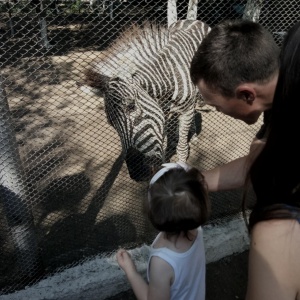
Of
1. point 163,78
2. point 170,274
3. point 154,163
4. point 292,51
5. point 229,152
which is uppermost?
point 292,51

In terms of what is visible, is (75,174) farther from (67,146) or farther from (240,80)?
(240,80)

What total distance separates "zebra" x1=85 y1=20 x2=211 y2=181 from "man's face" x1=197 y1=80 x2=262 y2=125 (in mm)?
1377

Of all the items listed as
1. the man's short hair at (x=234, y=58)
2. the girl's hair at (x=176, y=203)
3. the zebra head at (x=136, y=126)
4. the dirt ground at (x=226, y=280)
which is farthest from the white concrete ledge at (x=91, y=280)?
the man's short hair at (x=234, y=58)

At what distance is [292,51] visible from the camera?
867 millimetres

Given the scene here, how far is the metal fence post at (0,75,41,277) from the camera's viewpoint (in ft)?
6.16

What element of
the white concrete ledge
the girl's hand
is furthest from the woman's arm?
the white concrete ledge

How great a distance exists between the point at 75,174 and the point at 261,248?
9.36ft

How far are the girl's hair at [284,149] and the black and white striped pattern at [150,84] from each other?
6.67ft

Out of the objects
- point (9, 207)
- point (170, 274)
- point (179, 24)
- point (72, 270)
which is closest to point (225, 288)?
point (72, 270)

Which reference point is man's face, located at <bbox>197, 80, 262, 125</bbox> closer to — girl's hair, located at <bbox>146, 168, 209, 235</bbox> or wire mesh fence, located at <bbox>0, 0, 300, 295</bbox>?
girl's hair, located at <bbox>146, 168, 209, 235</bbox>

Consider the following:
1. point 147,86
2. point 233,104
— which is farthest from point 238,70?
point 147,86

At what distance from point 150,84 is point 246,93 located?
6.72ft

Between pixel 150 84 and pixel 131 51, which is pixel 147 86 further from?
pixel 131 51

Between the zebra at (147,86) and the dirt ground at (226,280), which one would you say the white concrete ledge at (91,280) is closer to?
the dirt ground at (226,280)
